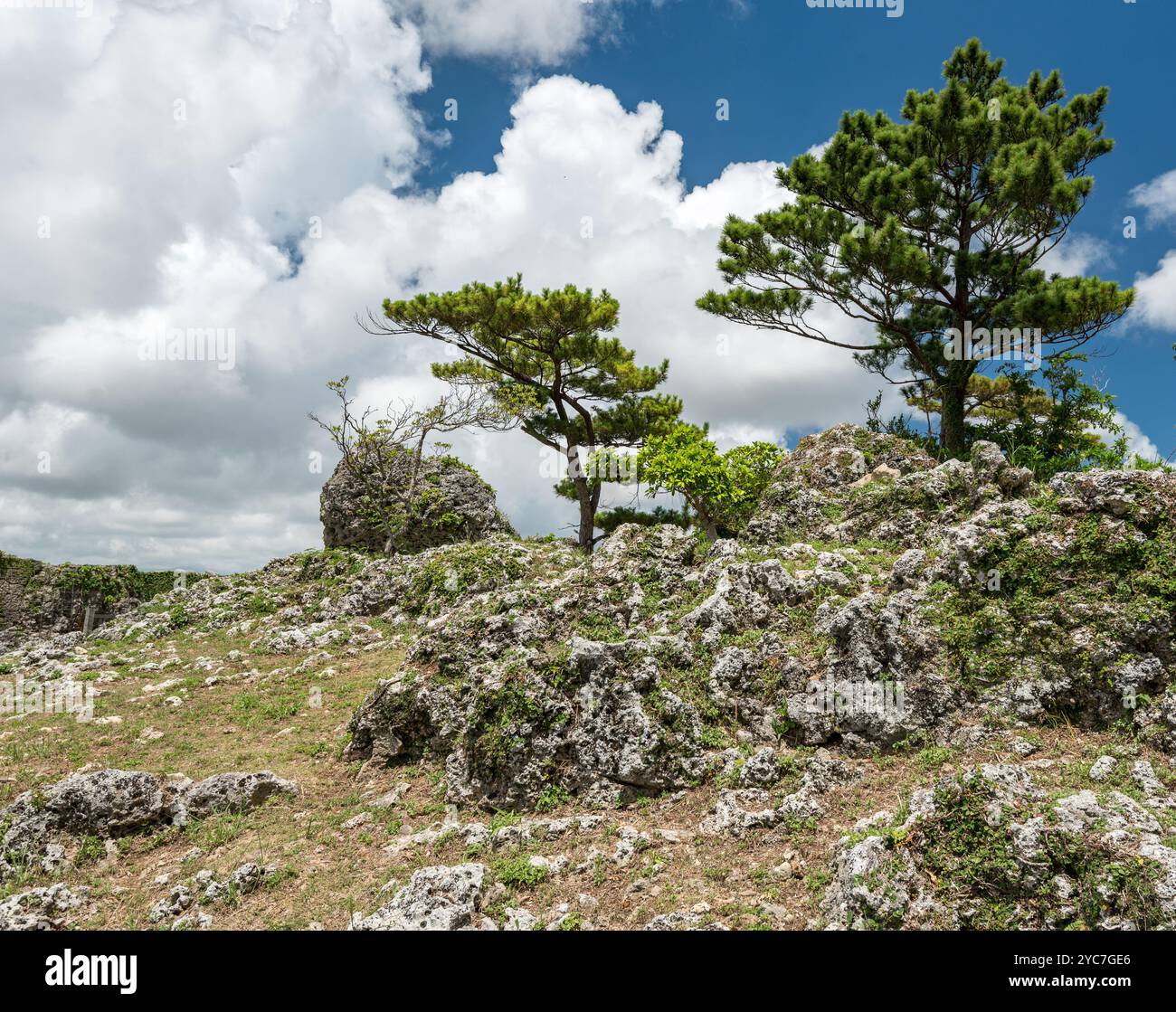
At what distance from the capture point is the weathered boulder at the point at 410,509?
25609 mm

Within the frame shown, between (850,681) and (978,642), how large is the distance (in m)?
1.83

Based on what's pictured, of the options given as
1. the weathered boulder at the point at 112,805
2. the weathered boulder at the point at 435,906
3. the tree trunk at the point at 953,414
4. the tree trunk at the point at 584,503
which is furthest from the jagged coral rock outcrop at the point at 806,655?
the tree trunk at the point at 584,503

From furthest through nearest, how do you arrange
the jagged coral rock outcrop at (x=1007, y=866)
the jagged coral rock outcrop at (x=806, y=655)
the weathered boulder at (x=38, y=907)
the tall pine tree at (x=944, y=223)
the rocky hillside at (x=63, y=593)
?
the rocky hillside at (x=63, y=593) → the tall pine tree at (x=944, y=223) → the jagged coral rock outcrop at (x=806, y=655) → the weathered boulder at (x=38, y=907) → the jagged coral rock outcrop at (x=1007, y=866)

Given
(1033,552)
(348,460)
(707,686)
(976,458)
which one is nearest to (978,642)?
(1033,552)

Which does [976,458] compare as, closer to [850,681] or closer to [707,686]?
[850,681]

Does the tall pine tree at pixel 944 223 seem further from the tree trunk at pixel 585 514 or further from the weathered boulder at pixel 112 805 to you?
the weathered boulder at pixel 112 805

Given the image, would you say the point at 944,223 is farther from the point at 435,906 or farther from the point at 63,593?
the point at 63,593

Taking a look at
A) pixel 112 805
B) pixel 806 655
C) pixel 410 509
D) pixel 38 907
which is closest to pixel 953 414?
pixel 806 655

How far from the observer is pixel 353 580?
69.1 feet

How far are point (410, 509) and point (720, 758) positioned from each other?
63.5ft

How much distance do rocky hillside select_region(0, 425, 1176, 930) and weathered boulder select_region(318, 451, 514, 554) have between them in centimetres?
1307

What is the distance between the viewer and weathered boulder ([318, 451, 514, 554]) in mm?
25609

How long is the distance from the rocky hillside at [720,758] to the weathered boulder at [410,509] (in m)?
13.1

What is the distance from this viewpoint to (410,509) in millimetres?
25297
